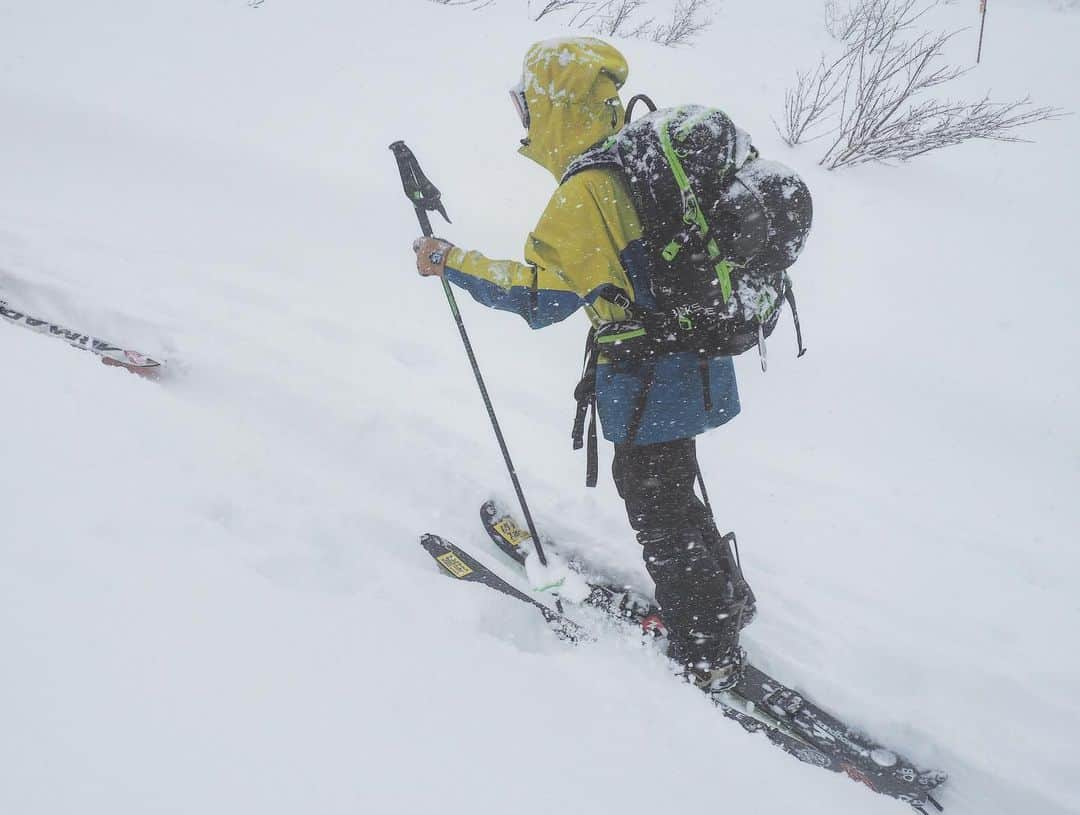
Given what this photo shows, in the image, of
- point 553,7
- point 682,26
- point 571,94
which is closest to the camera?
point 571,94

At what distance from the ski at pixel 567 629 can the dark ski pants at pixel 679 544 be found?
279 mm

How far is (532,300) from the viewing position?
2.04m

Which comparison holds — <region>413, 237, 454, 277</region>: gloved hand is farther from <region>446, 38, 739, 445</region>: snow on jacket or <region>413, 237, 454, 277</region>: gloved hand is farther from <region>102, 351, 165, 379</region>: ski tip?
<region>102, 351, 165, 379</region>: ski tip

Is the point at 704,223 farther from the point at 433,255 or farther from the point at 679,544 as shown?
the point at 679,544

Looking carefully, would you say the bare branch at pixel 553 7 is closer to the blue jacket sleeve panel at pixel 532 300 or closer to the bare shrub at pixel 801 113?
the bare shrub at pixel 801 113

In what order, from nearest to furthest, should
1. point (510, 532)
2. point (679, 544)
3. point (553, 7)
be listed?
point (679, 544)
point (510, 532)
point (553, 7)

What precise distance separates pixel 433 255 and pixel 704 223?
989 millimetres

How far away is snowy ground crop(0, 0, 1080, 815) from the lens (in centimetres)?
167

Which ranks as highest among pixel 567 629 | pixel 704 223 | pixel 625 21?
pixel 625 21

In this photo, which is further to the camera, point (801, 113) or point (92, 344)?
point (801, 113)

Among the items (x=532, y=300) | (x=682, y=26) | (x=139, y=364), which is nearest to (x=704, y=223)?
(x=532, y=300)

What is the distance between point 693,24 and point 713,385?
9.55m

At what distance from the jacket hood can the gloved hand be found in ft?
1.64

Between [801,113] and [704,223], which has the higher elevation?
[801,113]
